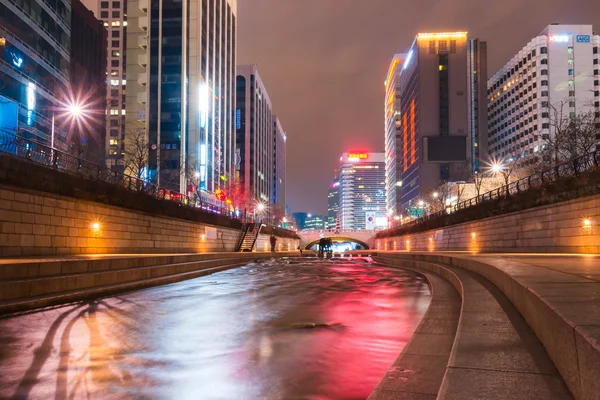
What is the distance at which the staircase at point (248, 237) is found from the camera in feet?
175

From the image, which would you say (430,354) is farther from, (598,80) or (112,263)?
(598,80)

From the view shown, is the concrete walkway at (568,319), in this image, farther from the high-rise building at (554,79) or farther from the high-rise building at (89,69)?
the high-rise building at (554,79)

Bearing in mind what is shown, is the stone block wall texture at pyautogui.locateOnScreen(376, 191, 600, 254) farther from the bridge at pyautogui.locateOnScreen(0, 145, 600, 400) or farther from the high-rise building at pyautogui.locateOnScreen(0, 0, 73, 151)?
the high-rise building at pyautogui.locateOnScreen(0, 0, 73, 151)

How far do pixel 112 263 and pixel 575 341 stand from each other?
14051mm

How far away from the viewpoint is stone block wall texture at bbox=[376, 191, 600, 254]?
2073 centimetres

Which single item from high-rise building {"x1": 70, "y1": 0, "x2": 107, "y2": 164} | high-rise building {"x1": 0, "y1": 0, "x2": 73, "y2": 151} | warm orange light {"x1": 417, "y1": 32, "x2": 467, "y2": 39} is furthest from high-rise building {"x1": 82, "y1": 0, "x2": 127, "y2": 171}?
warm orange light {"x1": 417, "y1": 32, "x2": 467, "y2": 39}

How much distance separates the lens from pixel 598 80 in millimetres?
138000

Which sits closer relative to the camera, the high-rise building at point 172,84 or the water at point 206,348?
the water at point 206,348

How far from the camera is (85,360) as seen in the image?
18.5ft

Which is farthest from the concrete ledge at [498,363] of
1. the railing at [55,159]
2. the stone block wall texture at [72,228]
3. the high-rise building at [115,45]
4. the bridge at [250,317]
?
the high-rise building at [115,45]

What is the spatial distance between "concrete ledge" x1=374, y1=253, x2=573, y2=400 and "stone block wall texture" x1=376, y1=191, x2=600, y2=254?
56.0ft

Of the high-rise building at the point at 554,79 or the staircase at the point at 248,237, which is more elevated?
the high-rise building at the point at 554,79

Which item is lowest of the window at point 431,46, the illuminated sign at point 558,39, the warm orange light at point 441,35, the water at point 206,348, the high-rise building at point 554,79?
the water at point 206,348

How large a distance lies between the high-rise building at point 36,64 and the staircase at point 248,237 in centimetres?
2316
